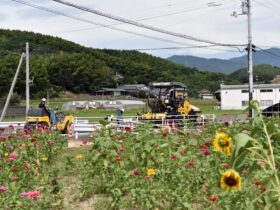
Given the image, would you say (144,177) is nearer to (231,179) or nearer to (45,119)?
(231,179)

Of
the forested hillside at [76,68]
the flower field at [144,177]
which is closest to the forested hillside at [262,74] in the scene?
the forested hillside at [76,68]

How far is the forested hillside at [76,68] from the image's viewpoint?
3125 inches

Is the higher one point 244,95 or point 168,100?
point 244,95

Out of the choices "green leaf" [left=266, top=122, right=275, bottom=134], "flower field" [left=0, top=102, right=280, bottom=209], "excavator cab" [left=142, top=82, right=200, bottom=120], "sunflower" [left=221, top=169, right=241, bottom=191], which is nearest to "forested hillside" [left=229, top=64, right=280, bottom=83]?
"excavator cab" [left=142, top=82, right=200, bottom=120]

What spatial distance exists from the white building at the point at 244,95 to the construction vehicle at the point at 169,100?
162ft

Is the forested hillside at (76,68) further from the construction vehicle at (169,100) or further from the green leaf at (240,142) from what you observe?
the green leaf at (240,142)

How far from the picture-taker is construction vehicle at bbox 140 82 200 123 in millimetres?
20781

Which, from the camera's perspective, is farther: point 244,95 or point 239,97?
point 239,97

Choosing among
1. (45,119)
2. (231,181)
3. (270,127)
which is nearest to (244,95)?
(45,119)

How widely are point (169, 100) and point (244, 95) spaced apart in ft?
171

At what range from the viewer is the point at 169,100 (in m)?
21.1

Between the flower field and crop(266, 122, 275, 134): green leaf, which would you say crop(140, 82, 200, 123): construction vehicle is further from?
crop(266, 122, 275, 134): green leaf

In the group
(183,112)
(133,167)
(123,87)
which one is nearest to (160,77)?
(123,87)

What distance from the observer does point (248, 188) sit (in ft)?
14.1
